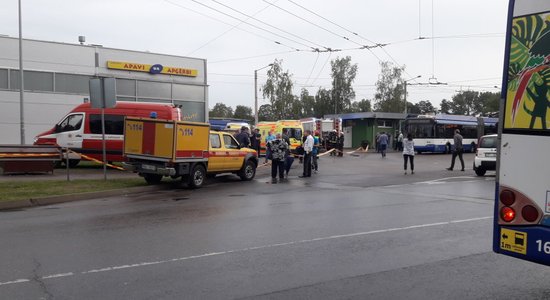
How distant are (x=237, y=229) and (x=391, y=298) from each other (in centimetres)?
388

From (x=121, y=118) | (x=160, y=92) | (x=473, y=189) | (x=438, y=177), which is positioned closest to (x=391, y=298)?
(x=473, y=189)

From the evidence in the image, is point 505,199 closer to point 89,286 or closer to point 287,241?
point 287,241

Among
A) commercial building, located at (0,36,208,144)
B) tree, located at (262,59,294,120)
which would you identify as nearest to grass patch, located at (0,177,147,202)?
commercial building, located at (0,36,208,144)

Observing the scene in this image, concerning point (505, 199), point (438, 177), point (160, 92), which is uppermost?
point (160, 92)

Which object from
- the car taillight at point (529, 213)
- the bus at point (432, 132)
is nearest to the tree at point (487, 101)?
the bus at point (432, 132)

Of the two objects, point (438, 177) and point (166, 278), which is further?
point (438, 177)

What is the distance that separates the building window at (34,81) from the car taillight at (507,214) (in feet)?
92.0

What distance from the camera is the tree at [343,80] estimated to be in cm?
7991

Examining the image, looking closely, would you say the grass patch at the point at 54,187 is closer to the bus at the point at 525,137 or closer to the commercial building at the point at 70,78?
the bus at the point at 525,137

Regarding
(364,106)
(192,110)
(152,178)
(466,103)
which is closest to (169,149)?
(152,178)

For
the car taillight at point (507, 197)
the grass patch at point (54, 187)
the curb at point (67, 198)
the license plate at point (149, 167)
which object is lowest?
the curb at point (67, 198)

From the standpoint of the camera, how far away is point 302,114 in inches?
3356

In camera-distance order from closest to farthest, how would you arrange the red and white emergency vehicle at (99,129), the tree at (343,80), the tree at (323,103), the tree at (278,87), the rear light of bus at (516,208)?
the rear light of bus at (516,208) → the red and white emergency vehicle at (99,129) → the tree at (278,87) → the tree at (343,80) → the tree at (323,103)

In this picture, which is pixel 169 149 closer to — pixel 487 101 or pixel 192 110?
pixel 192 110
